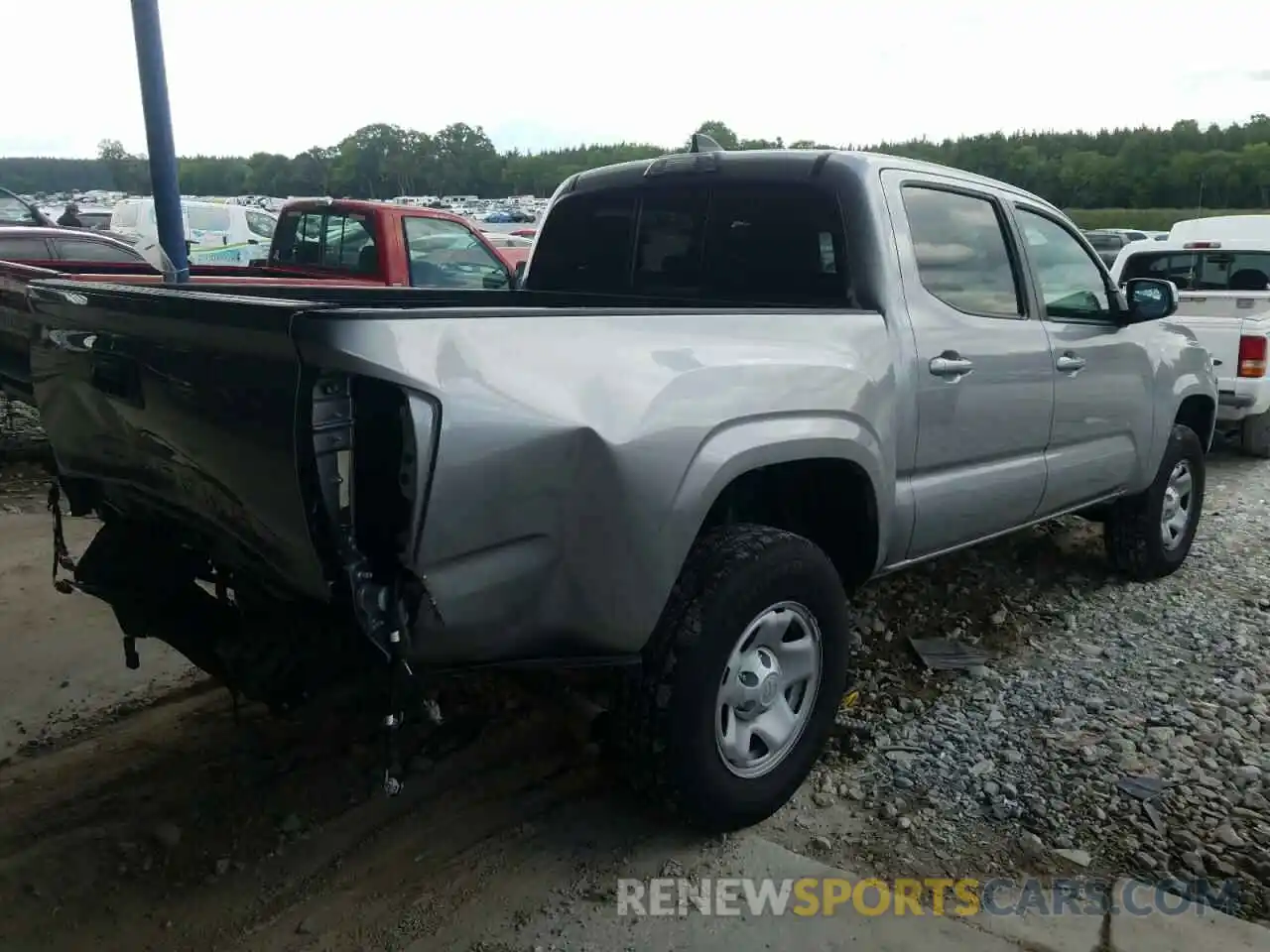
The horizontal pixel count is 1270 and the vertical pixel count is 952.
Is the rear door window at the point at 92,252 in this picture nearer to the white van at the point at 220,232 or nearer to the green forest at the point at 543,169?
the white van at the point at 220,232

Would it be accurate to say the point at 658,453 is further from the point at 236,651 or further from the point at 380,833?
the point at 380,833

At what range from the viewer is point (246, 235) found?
653 inches

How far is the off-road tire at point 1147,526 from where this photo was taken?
506 centimetres

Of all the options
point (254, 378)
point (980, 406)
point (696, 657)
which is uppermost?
point (254, 378)

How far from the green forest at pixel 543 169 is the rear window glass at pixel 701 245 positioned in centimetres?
5460

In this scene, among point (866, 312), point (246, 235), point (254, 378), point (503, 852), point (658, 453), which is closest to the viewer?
point (254, 378)

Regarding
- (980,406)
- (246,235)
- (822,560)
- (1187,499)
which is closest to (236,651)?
(822,560)

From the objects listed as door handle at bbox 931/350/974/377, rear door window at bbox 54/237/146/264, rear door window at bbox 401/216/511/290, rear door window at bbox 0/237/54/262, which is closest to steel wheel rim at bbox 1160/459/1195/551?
door handle at bbox 931/350/974/377

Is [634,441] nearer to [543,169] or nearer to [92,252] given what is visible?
[92,252]

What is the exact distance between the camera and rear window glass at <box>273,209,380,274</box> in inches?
336

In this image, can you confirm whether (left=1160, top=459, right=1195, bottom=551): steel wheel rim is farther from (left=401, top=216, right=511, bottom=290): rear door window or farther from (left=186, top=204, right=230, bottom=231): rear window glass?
(left=186, top=204, right=230, bottom=231): rear window glass

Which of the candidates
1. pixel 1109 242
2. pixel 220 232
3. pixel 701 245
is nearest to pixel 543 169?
pixel 1109 242

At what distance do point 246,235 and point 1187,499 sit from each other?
14.8 m

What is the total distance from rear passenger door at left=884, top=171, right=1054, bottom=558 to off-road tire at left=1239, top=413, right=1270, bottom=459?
17.7 feet
